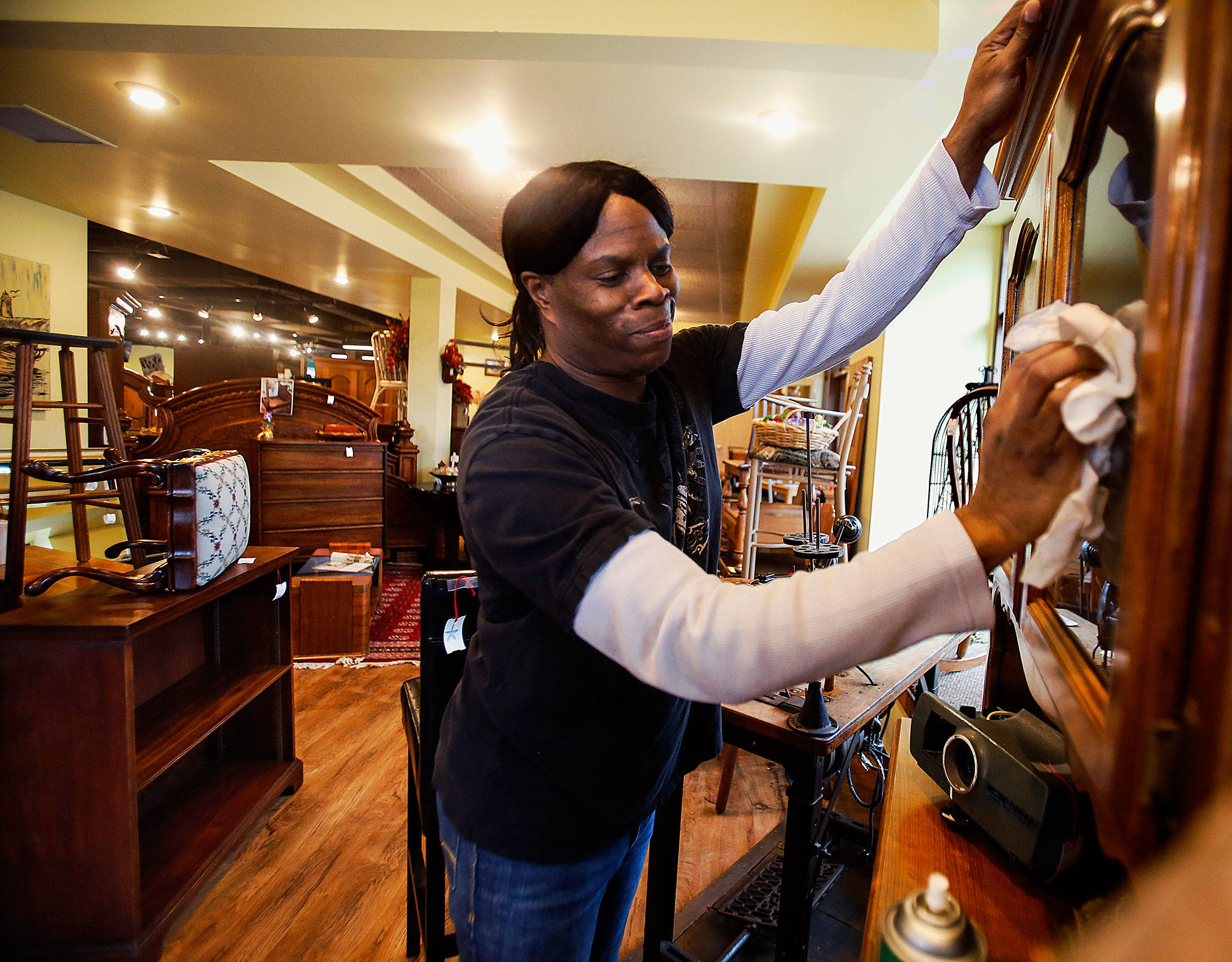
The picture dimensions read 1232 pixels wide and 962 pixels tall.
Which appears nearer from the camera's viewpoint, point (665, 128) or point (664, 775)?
point (664, 775)

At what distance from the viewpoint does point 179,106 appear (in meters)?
3.25

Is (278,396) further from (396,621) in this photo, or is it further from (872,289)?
(872,289)

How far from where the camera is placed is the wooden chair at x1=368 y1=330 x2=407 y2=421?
7008mm

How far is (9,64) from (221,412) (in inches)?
97.2

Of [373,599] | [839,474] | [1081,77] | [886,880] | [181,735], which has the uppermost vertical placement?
[1081,77]

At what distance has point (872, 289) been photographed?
97cm

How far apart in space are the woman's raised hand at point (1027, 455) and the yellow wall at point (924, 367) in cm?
495

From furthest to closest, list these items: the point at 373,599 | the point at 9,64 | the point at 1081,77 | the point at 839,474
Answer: the point at 373,599 < the point at 839,474 < the point at 9,64 < the point at 1081,77

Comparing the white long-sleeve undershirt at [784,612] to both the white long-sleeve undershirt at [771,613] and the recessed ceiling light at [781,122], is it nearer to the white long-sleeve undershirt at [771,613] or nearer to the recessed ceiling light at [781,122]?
the white long-sleeve undershirt at [771,613]

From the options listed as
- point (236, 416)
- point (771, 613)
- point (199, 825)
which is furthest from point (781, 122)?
point (236, 416)

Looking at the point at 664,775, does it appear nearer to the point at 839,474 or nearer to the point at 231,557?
the point at 231,557

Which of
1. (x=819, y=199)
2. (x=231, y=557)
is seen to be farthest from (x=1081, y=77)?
(x=819, y=199)

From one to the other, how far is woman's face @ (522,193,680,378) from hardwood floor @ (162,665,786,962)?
1.83 metres

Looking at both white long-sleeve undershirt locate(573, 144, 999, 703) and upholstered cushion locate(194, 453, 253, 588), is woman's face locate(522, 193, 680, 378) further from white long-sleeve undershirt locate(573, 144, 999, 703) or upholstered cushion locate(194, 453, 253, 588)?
upholstered cushion locate(194, 453, 253, 588)
